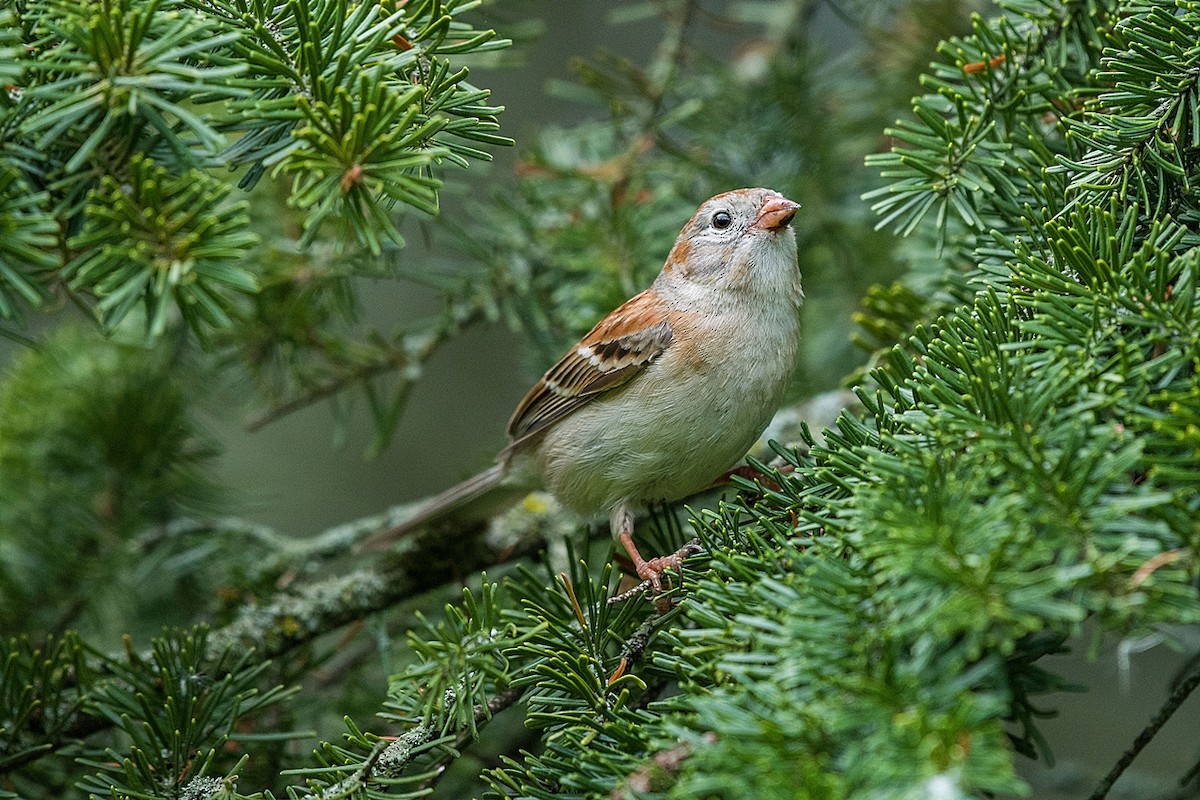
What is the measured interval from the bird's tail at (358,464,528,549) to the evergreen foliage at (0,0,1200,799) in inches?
10.0

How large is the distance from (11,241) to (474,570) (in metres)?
2.06

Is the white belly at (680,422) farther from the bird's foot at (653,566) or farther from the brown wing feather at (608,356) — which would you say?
the bird's foot at (653,566)

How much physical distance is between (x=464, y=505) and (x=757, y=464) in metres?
1.61

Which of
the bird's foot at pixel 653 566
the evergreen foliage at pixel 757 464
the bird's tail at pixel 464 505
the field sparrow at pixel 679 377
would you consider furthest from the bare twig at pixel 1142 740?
the bird's tail at pixel 464 505

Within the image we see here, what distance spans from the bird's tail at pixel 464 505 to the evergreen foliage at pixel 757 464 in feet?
0.83

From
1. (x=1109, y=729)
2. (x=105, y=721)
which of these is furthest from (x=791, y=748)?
(x=1109, y=729)

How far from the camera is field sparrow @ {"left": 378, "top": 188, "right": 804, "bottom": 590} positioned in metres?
2.68

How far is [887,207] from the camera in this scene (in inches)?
83.7

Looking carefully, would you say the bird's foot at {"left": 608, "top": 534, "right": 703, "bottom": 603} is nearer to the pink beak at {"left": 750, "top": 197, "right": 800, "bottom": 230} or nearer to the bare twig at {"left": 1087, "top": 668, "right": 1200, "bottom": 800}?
the bare twig at {"left": 1087, "top": 668, "right": 1200, "bottom": 800}

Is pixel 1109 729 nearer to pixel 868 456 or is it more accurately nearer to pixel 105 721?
pixel 868 456

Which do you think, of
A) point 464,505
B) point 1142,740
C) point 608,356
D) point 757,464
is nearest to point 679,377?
A: point 608,356

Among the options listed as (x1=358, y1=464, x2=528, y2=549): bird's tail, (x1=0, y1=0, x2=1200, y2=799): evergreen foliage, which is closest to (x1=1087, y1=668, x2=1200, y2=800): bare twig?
(x1=0, y1=0, x2=1200, y2=799): evergreen foliage

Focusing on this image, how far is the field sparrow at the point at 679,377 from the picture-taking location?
2678 mm

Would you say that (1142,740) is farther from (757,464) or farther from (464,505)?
(464,505)
